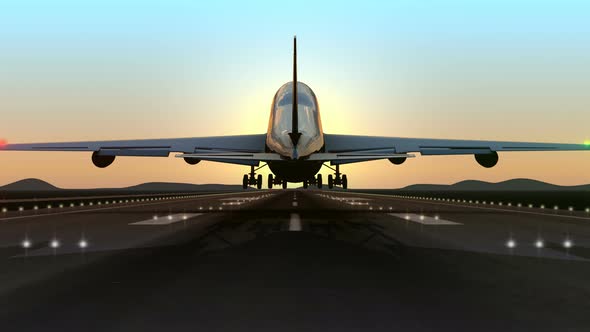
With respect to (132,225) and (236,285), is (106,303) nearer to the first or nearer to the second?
(236,285)

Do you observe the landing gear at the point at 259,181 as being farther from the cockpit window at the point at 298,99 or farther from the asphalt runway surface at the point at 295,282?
the asphalt runway surface at the point at 295,282

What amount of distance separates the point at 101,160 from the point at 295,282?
27414 millimetres

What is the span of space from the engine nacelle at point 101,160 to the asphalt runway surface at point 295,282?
612 inches

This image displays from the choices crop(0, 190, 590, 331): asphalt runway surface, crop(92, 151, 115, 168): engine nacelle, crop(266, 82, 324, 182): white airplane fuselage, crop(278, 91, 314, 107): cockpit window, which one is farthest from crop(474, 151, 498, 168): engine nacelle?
crop(92, 151, 115, 168): engine nacelle

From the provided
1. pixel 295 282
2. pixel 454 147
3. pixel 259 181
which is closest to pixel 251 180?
pixel 259 181

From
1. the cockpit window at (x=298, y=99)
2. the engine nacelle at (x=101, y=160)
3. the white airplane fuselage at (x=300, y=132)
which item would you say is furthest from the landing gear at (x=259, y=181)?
the engine nacelle at (x=101, y=160)

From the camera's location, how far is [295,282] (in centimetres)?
1017

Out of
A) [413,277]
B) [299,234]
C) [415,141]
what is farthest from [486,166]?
[413,277]

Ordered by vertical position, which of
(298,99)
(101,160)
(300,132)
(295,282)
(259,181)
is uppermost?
(298,99)

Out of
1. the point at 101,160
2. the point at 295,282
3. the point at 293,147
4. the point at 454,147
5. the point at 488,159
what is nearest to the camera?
the point at 295,282

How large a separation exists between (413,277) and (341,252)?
393cm

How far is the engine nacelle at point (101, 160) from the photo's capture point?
114 ft

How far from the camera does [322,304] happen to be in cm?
823

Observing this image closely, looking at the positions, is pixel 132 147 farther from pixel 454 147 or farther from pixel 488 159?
pixel 488 159
